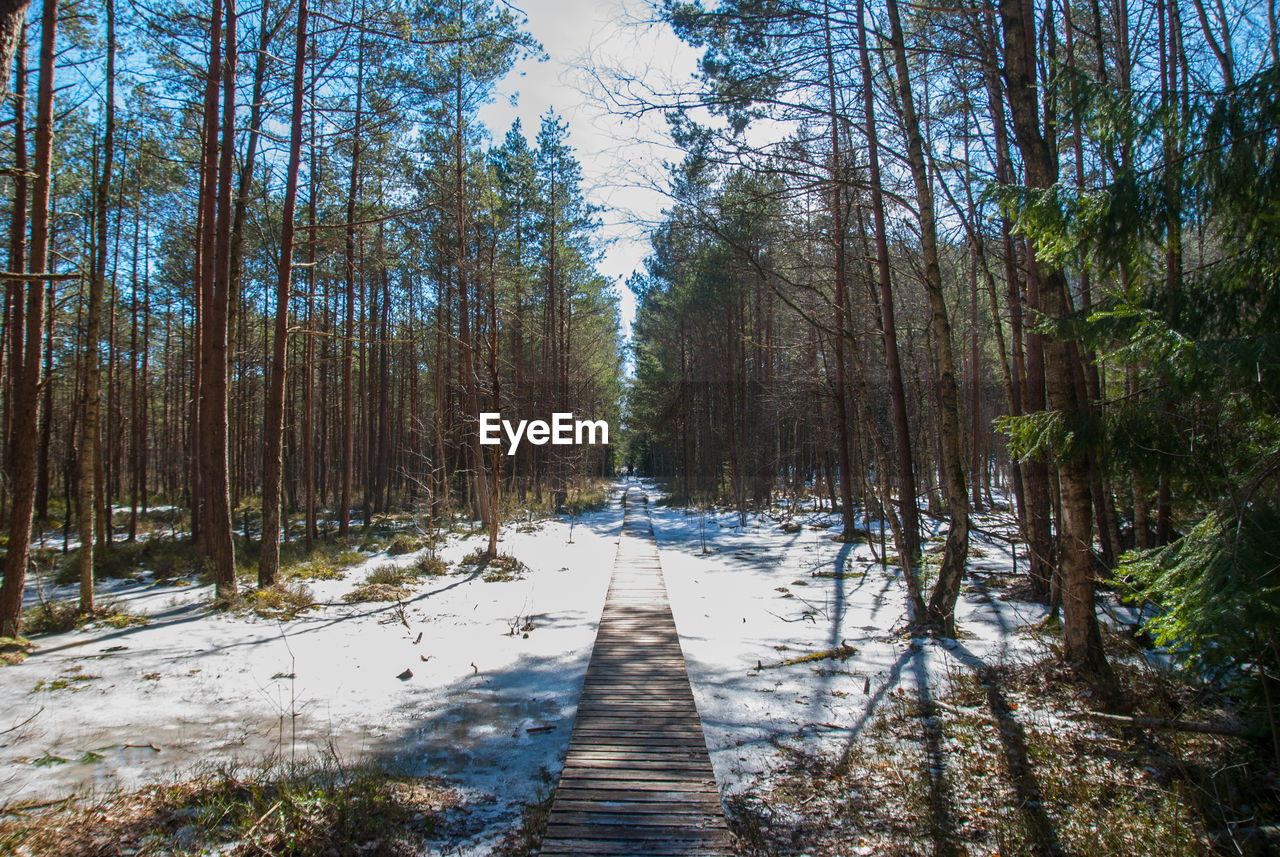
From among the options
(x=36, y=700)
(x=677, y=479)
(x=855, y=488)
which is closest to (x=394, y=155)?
(x=36, y=700)

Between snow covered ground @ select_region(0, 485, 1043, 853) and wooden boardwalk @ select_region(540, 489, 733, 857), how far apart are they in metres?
0.16

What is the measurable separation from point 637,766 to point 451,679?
2.31 meters

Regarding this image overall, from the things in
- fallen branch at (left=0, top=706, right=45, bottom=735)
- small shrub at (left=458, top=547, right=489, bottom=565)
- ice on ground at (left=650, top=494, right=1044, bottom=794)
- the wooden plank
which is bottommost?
ice on ground at (left=650, top=494, right=1044, bottom=794)

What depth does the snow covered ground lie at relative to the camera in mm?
3758

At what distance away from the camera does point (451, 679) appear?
5.39m

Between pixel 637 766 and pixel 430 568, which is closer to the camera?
pixel 637 766

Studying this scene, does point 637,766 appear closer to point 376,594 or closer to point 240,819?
point 240,819

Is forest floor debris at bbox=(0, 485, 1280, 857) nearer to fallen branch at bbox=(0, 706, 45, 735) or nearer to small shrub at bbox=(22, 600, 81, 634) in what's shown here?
fallen branch at bbox=(0, 706, 45, 735)

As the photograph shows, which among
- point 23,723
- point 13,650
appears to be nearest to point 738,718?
point 23,723

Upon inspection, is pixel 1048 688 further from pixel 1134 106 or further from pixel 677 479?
pixel 677 479

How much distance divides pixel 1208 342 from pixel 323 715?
568 centimetres

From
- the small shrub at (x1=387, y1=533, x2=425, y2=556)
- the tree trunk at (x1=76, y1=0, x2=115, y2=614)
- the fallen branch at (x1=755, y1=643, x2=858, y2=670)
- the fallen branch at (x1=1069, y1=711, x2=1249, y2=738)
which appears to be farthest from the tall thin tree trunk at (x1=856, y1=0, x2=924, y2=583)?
the small shrub at (x1=387, y1=533, x2=425, y2=556)

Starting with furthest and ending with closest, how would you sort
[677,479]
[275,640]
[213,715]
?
[677,479] → [275,640] → [213,715]

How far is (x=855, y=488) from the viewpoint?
17547 millimetres
